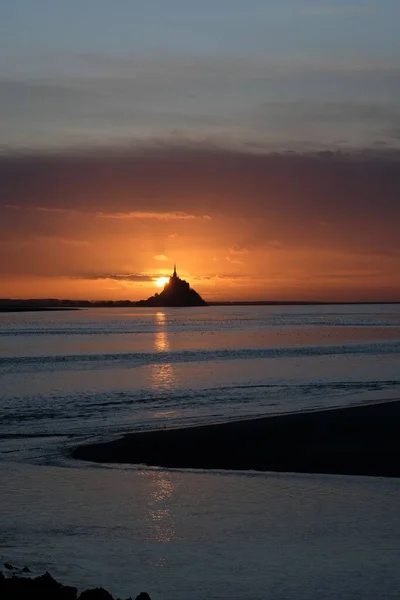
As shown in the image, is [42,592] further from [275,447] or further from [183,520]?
[275,447]

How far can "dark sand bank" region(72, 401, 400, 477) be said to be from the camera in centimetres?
1980

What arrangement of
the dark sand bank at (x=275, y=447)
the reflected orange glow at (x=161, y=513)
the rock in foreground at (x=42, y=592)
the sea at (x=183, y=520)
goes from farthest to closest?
the dark sand bank at (x=275, y=447)
the reflected orange glow at (x=161, y=513)
the sea at (x=183, y=520)
the rock in foreground at (x=42, y=592)

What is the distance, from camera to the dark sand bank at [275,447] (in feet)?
65.0

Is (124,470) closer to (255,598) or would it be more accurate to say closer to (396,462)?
(396,462)

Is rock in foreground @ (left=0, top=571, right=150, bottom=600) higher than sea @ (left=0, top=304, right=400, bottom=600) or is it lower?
higher

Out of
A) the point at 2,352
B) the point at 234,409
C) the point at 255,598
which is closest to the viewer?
the point at 255,598

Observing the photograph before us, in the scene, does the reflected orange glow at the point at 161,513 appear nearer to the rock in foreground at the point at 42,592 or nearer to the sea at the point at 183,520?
the sea at the point at 183,520

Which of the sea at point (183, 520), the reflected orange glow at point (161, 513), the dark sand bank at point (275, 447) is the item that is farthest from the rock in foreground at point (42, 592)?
the dark sand bank at point (275, 447)

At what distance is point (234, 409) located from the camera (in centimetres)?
2967

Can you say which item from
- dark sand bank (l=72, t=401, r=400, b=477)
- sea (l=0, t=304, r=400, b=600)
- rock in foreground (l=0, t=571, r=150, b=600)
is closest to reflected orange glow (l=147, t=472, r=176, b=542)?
sea (l=0, t=304, r=400, b=600)

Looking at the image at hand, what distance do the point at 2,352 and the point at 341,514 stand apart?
56.1m

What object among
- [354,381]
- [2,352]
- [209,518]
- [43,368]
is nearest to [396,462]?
[209,518]

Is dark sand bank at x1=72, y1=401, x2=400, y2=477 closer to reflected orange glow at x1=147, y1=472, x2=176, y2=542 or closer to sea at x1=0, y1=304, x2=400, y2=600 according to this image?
sea at x1=0, y1=304, x2=400, y2=600

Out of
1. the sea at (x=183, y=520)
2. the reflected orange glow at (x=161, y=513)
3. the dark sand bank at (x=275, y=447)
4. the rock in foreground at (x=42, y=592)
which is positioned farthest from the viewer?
the dark sand bank at (x=275, y=447)
